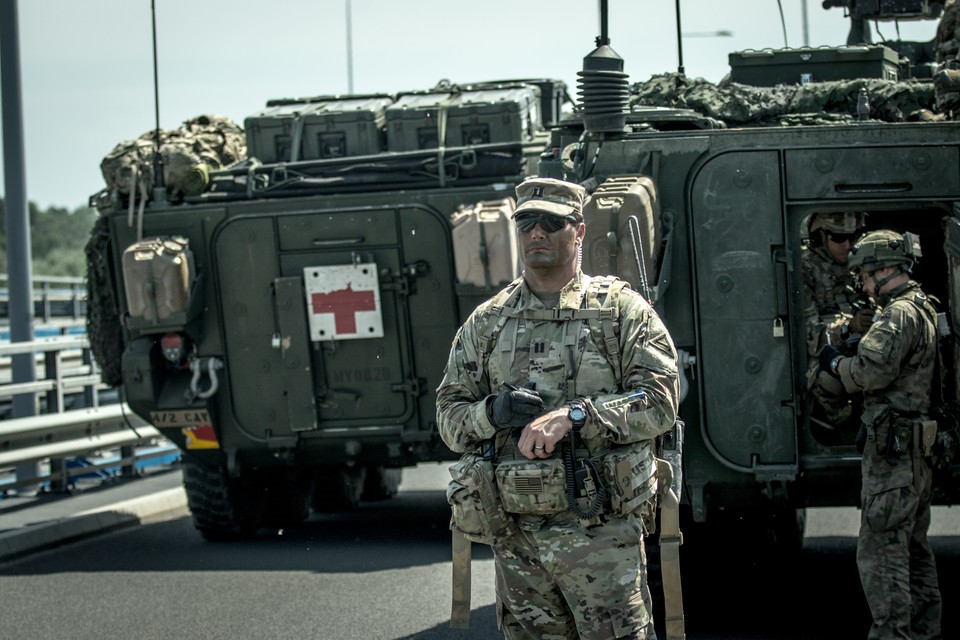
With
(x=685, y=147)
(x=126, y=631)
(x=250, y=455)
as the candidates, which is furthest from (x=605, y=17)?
(x=250, y=455)

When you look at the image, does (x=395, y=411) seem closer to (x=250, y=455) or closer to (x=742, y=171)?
(x=250, y=455)

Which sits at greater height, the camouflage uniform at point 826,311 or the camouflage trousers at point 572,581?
the camouflage uniform at point 826,311

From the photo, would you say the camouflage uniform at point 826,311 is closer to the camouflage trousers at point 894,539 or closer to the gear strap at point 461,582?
the camouflage trousers at point 894,539

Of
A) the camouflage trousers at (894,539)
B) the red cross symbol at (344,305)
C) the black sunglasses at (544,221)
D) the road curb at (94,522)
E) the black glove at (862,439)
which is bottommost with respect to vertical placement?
the road curb at (94,522)

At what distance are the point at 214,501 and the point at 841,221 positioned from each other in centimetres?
524

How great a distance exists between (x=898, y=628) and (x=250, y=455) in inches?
231

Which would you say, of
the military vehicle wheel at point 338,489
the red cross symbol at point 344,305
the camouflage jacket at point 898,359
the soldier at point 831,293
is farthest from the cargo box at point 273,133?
the camouflage jacket at point 898,359

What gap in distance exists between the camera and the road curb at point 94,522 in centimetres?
1068

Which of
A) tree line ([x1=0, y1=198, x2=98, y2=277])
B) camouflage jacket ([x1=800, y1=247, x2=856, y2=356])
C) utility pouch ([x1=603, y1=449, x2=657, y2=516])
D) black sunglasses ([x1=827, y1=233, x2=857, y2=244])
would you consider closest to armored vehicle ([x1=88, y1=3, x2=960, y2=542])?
Result: black sunglasses ([x1=827, y1=233, x2=857, y2=244])

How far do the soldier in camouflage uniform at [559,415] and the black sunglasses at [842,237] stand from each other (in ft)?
12.2

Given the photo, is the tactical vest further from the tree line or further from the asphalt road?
the tree line

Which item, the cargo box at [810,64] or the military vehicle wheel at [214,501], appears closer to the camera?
the cargo box at [810,64]

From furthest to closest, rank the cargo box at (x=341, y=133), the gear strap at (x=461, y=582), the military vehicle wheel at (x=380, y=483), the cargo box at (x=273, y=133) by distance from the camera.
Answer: the military vehicle wheel at (x=380, y=483), the cargo box at (x=273, y=133), the cargo box at (x=341, y=133), the gear strap at (x=461, y=582)

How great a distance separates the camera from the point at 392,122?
1164 cm
